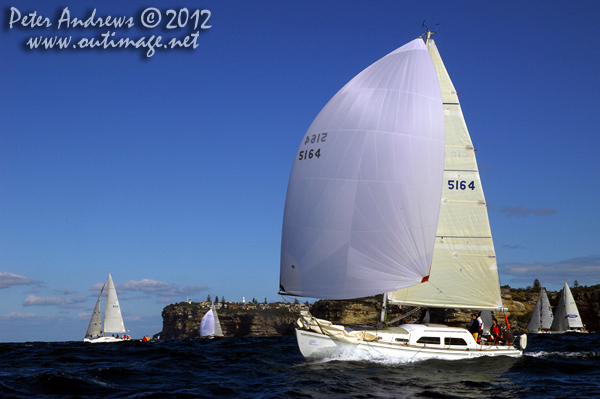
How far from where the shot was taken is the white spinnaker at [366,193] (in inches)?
816

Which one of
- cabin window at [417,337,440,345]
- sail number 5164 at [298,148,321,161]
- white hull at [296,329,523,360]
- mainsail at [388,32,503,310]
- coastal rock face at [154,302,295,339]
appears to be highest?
sail number 5164 at [298,148,321,161]

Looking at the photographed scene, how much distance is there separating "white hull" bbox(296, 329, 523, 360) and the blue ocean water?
306 millimetres

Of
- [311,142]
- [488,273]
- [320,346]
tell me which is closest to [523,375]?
[488,273]

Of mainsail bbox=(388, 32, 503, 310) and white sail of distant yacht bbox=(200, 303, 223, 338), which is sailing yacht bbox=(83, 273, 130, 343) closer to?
white sail of distant yacht bbox=(200, 303, 223, 338)

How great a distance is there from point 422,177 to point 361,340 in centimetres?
721

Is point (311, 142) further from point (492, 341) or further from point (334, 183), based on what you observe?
point (492, 341)

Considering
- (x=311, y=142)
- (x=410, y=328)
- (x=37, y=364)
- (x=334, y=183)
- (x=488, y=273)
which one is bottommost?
(x=37, y=364)

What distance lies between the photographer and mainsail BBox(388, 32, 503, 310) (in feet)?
81.7

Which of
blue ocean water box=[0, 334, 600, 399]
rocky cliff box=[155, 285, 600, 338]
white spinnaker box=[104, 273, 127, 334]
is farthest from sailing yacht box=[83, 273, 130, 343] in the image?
blue ocean water box=[0, 334, 600, 399]

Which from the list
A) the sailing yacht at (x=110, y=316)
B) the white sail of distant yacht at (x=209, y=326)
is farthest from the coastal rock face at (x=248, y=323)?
the sailing yacht at (x=110, y=316)

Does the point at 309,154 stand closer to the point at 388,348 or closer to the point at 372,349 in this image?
the point at 372,349

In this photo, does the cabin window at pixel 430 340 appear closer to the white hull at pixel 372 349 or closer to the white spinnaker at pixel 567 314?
the white hull at pixel 372 349

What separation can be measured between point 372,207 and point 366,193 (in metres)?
0.62

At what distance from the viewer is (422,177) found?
859 inches
